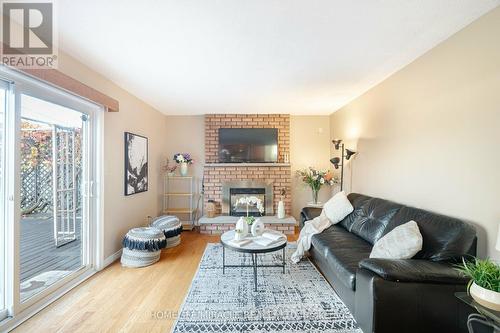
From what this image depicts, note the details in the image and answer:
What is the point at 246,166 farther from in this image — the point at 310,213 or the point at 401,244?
the point at 401,244

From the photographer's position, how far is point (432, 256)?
182cm

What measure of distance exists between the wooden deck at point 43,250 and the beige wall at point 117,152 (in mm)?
345

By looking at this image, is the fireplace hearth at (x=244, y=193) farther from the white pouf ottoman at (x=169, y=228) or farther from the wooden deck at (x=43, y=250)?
the wooden deck at (x=43, y=250)

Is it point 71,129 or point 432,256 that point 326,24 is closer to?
point 432,256

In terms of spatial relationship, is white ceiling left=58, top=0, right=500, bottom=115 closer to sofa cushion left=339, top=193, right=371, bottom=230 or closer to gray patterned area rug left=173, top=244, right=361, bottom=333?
sofa cushion left=339, top=193, right=371, bottom=230

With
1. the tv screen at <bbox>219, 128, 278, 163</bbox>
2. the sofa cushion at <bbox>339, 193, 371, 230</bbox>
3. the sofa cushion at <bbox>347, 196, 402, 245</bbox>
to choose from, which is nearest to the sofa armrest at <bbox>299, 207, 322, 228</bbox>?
the sofa cushion at <bbox>339, 193, 371, 230</bbox>

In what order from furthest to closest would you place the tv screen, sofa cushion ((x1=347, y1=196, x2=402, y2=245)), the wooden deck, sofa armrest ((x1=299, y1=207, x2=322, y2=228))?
1. the tv screen
2. sofa armrest ((x1=299, y1=207, x2=322, y2=228))
3. sofa cushion ((x1=347, y1=196, x2=402, y2=245))
4. the wooden deck

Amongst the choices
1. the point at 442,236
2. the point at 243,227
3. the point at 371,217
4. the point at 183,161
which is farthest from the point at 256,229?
the point at 183,161

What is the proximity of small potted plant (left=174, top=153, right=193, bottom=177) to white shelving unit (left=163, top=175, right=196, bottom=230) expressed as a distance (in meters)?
0.14

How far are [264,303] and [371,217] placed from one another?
5.25 ft

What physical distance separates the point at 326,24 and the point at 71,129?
287cm

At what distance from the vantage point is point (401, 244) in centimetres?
186

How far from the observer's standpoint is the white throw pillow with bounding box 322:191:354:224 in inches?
125

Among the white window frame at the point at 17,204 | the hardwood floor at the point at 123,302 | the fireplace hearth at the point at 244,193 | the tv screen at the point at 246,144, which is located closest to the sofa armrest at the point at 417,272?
the hardwood floor at the point at 123,302
